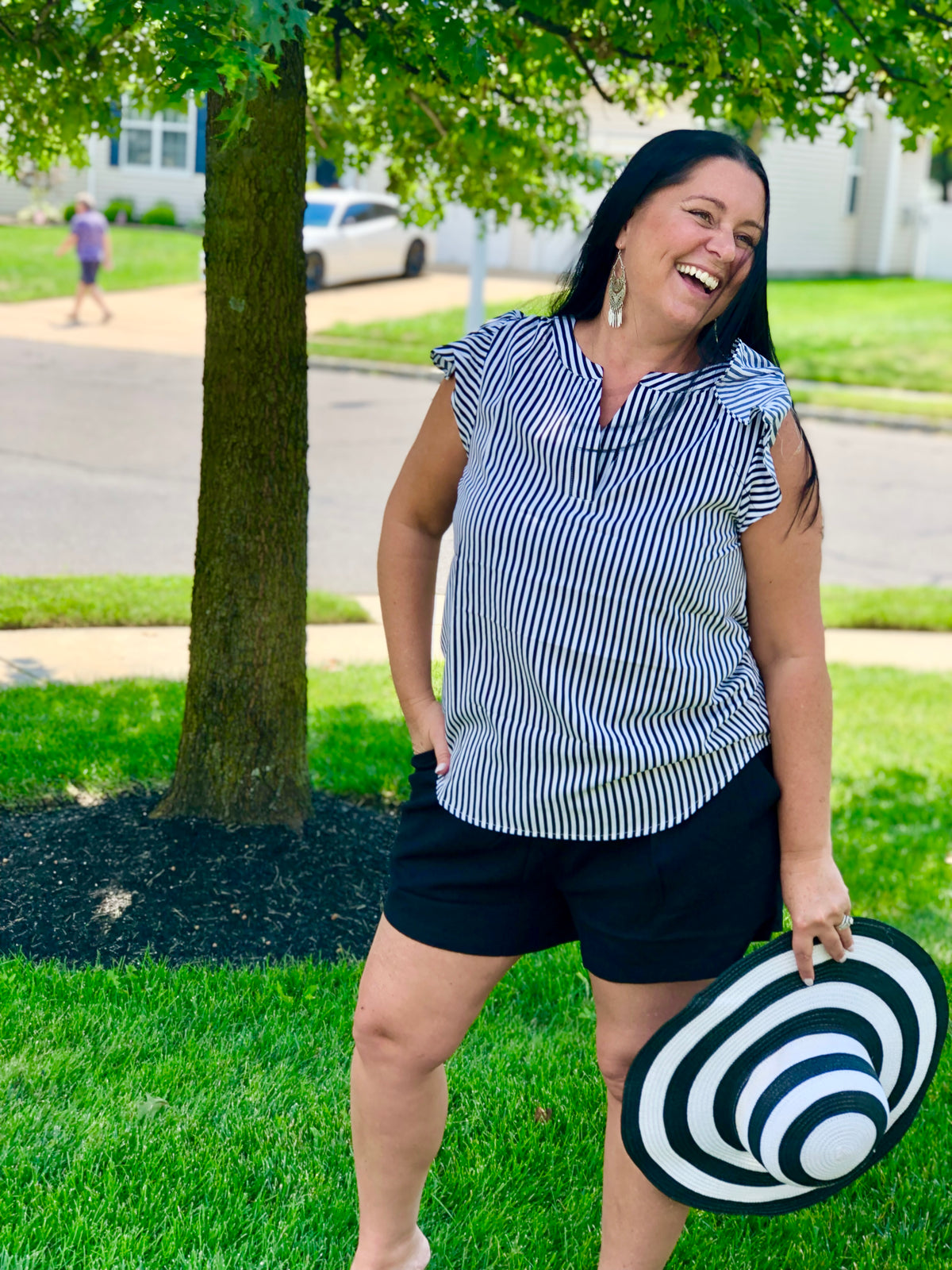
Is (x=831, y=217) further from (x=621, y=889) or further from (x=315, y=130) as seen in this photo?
(x=621, y=889)

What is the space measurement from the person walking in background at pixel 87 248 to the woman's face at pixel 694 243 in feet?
54.2

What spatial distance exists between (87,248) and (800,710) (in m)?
16.9

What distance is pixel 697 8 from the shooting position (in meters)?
3.04

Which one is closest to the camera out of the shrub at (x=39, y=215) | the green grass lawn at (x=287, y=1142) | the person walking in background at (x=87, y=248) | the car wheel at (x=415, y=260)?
the green grass lawn at (x=287, y=1142)

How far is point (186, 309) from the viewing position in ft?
66.1

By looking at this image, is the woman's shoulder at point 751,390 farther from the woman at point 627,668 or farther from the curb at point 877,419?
the curb at point 877,419

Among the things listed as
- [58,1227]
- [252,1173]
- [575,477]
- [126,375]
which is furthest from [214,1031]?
[126,375]

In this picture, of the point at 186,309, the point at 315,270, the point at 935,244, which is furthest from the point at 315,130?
the point at 935,244

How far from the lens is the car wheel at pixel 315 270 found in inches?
875

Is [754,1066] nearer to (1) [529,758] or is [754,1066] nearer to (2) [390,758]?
(1) [529,758]

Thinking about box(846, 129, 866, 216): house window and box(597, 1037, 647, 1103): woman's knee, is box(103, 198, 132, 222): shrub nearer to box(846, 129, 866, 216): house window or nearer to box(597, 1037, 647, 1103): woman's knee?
box(846, 129, 866, 216): house window

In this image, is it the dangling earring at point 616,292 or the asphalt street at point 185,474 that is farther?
the asphalt street at point 185,474

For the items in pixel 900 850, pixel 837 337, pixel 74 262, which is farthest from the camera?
pixel 74 262

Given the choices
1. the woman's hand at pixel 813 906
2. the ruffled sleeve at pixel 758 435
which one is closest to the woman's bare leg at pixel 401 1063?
the woman's hand at pixel 813 906
